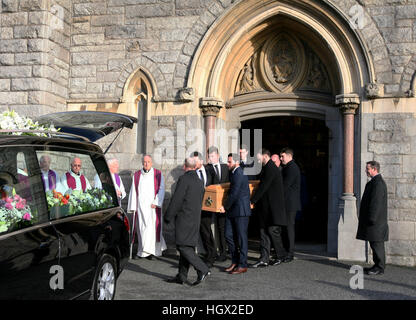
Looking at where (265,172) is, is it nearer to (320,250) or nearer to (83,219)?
(320,250)

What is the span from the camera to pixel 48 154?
4.35m

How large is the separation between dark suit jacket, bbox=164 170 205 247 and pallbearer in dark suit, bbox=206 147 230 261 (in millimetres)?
2032

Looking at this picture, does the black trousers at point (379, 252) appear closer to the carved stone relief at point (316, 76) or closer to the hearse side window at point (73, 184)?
the carved stone relief at point (316, 76)

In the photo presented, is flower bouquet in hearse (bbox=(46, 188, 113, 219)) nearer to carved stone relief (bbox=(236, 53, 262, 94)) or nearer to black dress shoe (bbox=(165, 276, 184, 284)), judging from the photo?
black dress shoe (bbox=(165, 276, 184, 284))

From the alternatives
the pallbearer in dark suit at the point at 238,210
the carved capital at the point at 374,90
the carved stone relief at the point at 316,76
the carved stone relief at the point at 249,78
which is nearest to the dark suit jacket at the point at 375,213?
the pallbearer in dark suit at the point at 238,210

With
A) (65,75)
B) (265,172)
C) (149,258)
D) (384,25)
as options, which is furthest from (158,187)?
(384,25)

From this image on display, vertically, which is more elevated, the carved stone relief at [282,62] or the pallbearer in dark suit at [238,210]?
the carved stone relief at [282,62]

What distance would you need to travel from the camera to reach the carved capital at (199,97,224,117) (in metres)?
9.18

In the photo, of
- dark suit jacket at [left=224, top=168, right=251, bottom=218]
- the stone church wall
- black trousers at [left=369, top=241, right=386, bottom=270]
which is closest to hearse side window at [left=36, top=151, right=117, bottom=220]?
dark suit jacket at [left=224, top=168, right=251, bottom=218]

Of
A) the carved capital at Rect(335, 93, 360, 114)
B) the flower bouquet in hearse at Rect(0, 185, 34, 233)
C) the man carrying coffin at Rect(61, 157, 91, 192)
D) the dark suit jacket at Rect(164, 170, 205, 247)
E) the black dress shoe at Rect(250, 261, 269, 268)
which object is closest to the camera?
the flower bouquet in hearse at Rect(0, 185, 34, 233)

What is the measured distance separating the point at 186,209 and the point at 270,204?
191cm

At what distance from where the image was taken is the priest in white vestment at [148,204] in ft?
27.7

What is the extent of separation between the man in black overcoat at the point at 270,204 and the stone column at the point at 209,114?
1.76 meters

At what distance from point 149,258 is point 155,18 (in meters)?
4.55
